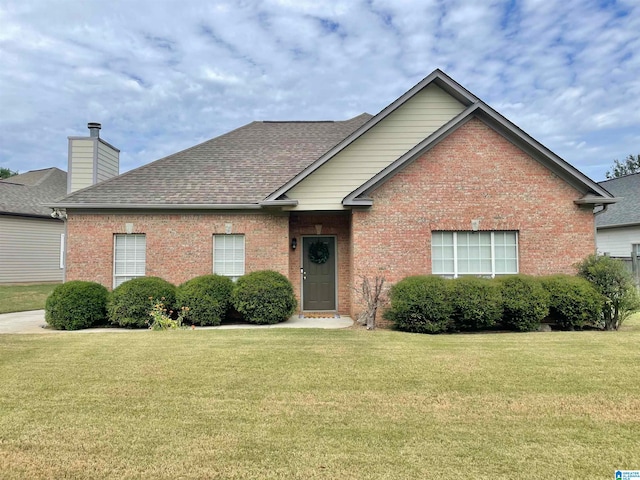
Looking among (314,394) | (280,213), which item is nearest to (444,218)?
(280,213)

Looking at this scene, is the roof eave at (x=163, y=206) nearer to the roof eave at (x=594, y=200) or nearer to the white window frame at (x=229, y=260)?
the white window frame at (x=229, y=260)

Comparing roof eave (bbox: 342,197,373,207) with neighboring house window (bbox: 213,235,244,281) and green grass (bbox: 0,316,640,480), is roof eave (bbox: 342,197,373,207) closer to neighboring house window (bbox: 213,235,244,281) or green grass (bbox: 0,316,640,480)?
neighboring house window (bbox: 213,235,244,281)

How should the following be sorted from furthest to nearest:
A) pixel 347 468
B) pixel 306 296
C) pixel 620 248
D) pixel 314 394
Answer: pixel 620 248, pixel 306 296, pixel 314 394, pixel 347 468

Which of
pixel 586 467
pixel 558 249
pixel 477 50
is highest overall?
pixel 477 50

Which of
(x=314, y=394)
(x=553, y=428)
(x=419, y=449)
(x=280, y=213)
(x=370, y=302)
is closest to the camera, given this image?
(x=419, y=449)

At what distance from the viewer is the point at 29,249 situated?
23.8m

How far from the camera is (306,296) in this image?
Result: 45.3 feet

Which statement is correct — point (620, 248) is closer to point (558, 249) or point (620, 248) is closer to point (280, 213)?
point (558, 249)

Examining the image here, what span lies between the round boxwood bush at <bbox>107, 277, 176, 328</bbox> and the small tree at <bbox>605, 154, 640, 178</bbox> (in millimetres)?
64353

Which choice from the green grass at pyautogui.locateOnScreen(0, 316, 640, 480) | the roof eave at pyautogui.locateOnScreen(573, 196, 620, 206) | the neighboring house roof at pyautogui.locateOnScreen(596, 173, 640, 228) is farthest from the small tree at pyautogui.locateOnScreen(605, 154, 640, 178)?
the green grass at pyautogui.locateOnScreen(0, 316, 640, 480)

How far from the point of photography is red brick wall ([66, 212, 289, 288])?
12.8 meters

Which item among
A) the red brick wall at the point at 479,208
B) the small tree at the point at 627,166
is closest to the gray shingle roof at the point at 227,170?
the red brick wall at the point at 479,208

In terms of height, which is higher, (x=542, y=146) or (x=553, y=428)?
(x=542, y=146)

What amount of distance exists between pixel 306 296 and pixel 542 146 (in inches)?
320
